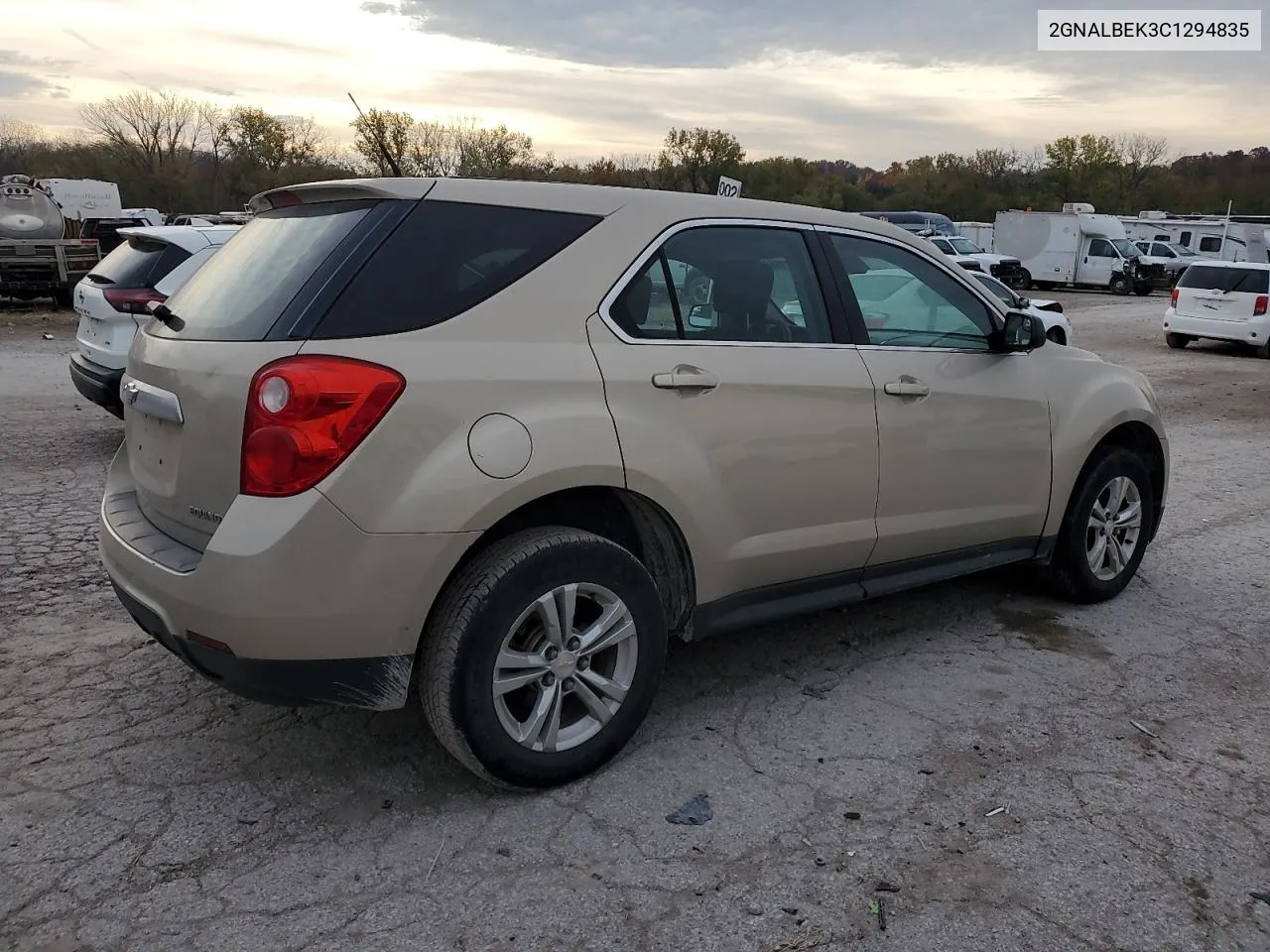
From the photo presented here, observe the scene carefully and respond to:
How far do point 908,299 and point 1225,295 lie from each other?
1711 cm

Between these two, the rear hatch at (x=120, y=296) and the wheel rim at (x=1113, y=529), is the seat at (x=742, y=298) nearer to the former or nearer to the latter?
the wheel rim at (x=1113, y=529)

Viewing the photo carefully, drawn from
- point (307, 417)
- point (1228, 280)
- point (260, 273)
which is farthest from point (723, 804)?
point (1228, 280)

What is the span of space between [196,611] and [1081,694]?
3122 mm

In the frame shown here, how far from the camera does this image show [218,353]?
2.90 meters

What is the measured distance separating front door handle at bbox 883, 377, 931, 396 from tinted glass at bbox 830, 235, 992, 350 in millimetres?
158

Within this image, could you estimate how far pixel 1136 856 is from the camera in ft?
9.37

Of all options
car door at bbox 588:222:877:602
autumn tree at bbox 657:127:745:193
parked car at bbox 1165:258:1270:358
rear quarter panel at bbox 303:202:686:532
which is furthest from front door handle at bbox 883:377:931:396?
autumn tree at bbox 657:127:745:193

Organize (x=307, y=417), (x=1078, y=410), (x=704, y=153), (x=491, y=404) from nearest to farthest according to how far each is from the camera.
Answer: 1. (x=307, y=417)
2. (x=491, y=404)
3. (x=1078, y=410)
4. (x=704, y=153)

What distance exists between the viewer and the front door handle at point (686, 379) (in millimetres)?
3199

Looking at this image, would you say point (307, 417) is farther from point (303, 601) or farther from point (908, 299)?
point (908, 299)

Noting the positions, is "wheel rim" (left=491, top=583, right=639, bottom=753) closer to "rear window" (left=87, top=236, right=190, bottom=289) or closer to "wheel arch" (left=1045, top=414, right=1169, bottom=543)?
"wheel arch" (left=1045, top=414, right=1169, bottom=543)

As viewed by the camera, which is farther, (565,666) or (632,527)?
(632,527)

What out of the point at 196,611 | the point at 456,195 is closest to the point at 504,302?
the point at 456,195

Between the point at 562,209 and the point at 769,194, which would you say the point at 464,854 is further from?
the point at 769,194
